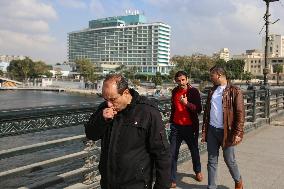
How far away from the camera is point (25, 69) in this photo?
158 meters

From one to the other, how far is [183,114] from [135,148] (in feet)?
9.65

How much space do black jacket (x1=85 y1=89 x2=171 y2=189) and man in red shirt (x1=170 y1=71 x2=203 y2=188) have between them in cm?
267

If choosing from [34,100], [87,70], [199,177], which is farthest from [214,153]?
[87,70]

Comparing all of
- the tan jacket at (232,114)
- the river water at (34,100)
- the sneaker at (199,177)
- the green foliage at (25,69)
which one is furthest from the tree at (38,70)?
the tan jacket at (232,114)

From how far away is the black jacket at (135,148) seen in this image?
310 cm

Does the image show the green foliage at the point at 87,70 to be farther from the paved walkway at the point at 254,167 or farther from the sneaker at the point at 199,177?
the sneaker at the point at 199,177

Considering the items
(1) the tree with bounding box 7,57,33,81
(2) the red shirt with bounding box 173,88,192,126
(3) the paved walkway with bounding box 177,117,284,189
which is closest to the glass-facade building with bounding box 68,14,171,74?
(1) the tree with bounding box 7,57,33,81

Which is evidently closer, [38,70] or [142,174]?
[142,174]

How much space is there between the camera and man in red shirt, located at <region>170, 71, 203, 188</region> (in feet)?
19.2

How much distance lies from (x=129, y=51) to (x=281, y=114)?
181540 millimetres

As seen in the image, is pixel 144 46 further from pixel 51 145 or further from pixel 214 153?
pixel 51 145

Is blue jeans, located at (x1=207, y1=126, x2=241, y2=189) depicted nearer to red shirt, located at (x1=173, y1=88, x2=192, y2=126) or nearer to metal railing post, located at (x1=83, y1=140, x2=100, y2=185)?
red shirt, located at (x1=173, y1=88, x2=192, y2=126)

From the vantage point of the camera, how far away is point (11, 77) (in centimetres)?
16538

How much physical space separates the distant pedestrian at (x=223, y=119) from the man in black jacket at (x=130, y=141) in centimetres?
239
